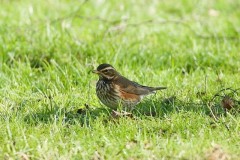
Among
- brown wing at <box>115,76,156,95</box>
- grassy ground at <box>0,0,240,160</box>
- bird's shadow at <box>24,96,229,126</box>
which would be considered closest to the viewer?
grassy ground at <box>0,0,240,160</box>

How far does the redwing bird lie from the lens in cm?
750

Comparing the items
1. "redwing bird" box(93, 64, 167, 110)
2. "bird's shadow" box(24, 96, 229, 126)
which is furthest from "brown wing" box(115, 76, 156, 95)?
"bird's shadow" box(24, 96, 229, 126)

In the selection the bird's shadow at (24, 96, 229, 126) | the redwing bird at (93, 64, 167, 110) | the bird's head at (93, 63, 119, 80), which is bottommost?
the bird's shadow at (24, 96, 229, 126)

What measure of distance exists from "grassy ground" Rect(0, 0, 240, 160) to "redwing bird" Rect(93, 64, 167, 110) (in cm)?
13

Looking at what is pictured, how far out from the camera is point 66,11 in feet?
39.3

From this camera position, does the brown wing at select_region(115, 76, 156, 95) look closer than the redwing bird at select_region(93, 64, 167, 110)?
No

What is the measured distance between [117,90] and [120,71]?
4.78 feet

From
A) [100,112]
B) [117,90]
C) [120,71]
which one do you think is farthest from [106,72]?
[120,71]

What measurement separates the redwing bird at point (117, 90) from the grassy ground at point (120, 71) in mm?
126

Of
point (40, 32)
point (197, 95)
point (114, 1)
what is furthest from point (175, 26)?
point (197, 95)

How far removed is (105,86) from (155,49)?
102 inches

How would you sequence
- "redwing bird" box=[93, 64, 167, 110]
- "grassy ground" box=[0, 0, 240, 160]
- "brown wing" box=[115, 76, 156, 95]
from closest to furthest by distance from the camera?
"grassy ground" box=[0, 0, 240, 160] < "redwing bird" box=[93, 64, 167, 110] < "brown wing" box=[115, 76, 156, 95]

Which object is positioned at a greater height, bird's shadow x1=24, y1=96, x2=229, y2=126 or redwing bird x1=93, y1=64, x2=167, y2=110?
redwing bird x1=93, y1=64, x2=167, y2=110

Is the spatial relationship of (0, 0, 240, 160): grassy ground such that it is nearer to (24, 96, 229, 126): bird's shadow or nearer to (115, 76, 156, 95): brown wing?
(24, 96, 229, 126): bird's shadow
